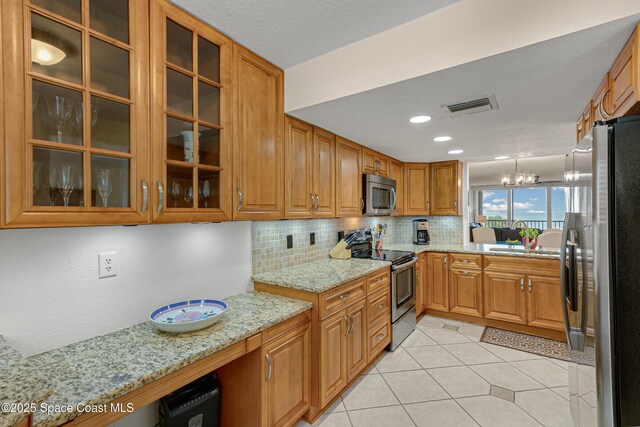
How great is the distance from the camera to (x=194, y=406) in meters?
1.52

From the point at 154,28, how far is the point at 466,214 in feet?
14.3

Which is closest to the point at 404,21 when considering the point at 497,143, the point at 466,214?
the point at 497,143

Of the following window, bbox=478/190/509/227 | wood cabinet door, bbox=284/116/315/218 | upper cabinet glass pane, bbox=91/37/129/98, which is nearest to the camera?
upper cabinet glass pane, bbox=91/37/129/98

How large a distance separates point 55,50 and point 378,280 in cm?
247

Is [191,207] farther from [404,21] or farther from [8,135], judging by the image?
[404,21]

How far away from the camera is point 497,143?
3150 mm

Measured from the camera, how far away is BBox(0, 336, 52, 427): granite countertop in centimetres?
69

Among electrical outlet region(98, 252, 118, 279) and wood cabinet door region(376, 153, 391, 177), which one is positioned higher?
wood cabinet door region(376, 153, 391, 177)

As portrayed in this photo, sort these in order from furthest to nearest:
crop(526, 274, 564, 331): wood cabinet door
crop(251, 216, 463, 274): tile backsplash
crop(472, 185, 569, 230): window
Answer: crop(472, 185, 569, 230): window < crop(526, 274, 564, 331): wood cabinet door < crop(251, 216, 463, 274): tile backsplash

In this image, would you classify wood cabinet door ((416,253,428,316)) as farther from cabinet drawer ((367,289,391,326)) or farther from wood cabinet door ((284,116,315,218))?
wood cabinet door ((284,116,315,218))

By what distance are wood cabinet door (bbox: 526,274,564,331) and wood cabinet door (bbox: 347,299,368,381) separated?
2127 millimetres

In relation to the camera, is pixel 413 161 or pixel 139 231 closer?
pixel 139 231

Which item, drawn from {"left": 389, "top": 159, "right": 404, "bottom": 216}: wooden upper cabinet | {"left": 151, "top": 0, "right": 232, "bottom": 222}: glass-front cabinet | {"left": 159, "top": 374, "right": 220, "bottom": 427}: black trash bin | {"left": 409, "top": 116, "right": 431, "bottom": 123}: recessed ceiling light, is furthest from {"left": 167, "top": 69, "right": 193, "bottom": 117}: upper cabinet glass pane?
{"left": 389, "top": 159, "right": 404, "bottom": 216}: wooden upper cabinet

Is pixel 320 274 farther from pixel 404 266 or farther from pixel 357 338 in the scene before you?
pixel 404 266
